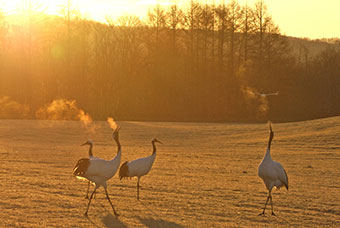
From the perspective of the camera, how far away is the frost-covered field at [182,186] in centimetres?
1217

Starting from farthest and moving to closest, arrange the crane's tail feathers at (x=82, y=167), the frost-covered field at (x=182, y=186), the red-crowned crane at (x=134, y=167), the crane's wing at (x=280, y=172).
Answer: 1. the red-crowned crane at (x=134, y=167)
2. the crane's wing at (x=280, y=172)
3. the crane's tail feathers at (x=82, y=167)
4. the frost-covered field at (x=182, y=186)

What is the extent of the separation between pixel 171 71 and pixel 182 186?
56897 mm

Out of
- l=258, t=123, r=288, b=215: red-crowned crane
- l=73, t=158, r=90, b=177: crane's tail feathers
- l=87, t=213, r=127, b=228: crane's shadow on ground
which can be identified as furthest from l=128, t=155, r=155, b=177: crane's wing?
l=258, t=123, r=288, b=215: red-crowned crane

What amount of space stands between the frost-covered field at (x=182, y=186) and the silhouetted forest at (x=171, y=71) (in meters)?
30.0

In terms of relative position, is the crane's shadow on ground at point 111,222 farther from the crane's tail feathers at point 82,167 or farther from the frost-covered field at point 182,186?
the crane's tail feathers at point 82,167

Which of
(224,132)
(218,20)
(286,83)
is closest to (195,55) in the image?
(218,20)

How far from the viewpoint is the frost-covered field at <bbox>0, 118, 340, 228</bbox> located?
12172 mm

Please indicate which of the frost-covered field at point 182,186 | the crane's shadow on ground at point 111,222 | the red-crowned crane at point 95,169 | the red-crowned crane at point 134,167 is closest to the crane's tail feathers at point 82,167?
the red-crowned crane at point 95,169

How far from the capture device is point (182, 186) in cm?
1698

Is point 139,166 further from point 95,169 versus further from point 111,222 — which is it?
point 111,222

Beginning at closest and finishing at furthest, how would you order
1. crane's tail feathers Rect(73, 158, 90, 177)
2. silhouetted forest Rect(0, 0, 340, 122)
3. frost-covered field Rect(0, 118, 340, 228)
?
1. frost-covered field Rect(0, 118, 340, 228)
2. crane's tail feathers Rect(73, 158, 90, 177)
3. silhouetted forest Rect(0, 0, 340, 122)

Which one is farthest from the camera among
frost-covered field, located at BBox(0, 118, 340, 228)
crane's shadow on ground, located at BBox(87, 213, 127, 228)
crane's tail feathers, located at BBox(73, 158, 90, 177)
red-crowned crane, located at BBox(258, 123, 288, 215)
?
red-crowned crane, located at BBox(258, 123, 288, 215)

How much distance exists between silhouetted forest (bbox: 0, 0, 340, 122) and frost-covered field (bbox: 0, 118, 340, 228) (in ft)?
98.3

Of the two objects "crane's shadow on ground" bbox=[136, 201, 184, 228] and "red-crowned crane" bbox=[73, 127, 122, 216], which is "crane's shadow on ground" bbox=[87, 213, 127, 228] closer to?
"red-crowned crane" bbox=[73, 127, 122, 216]
